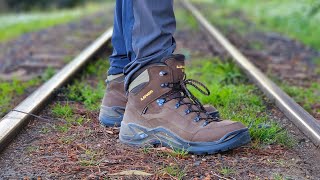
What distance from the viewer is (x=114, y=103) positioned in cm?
316

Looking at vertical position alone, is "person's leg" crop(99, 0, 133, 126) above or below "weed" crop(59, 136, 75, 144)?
above

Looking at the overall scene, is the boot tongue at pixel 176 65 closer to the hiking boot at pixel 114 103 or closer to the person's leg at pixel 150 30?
the person's leg at pixel 150 30

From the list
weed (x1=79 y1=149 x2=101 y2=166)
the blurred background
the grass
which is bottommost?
the grass

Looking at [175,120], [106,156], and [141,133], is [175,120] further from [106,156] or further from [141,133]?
[106,156]

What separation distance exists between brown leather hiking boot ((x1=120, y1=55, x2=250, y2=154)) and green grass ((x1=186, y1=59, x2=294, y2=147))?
282 mm

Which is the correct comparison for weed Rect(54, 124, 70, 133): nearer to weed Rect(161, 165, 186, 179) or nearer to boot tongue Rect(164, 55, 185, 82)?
boot tongue Rect(164, 55, 185, 82)

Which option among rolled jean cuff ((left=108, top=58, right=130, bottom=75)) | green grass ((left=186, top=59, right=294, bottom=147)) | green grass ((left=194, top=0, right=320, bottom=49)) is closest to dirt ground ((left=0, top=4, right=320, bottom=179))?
green grass ((left=186, top=59, right=294, bottom=147))

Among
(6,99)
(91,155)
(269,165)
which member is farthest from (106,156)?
(6,99)

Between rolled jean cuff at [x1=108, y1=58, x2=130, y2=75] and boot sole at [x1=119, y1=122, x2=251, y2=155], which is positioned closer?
boot sole at [x1=119, y1=122, x2=251, y2=155]

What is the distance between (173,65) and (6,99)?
1720 millimetres

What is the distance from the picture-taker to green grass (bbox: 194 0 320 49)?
27.3 feet

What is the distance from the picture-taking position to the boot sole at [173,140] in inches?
105

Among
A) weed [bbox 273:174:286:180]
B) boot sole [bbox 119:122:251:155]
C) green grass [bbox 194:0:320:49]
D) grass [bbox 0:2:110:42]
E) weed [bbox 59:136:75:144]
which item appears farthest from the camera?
grass [bbox 0:2:110:42]

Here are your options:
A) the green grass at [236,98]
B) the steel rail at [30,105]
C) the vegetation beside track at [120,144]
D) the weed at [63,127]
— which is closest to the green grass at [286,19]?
the green grass at [236,98]
